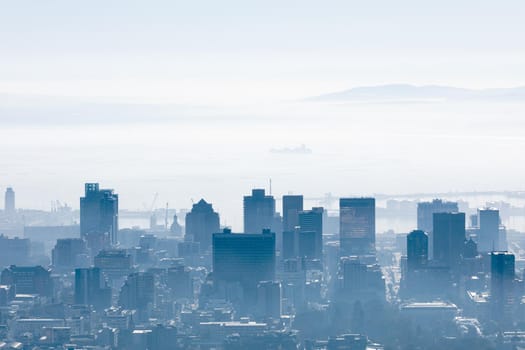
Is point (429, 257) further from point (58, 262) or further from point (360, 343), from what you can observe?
point (360, 343)

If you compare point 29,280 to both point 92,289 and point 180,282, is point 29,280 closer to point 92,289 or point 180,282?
point 92,289

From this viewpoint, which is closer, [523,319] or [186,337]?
[186,337]

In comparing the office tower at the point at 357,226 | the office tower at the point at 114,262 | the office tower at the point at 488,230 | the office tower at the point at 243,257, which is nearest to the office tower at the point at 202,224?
the office tower at the point at 357,226

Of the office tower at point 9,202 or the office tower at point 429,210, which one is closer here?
the office tower at point 429,210

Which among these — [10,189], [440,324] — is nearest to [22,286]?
[440,324]

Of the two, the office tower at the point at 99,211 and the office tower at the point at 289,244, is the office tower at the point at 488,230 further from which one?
the office tower at the point at 99,211

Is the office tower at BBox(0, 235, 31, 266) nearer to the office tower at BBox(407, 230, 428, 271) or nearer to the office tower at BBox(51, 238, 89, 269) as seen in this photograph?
the office tower at BBox(51, 238, 89, 269)

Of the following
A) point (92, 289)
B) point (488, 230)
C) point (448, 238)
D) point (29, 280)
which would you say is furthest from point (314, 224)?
point (92, 289)

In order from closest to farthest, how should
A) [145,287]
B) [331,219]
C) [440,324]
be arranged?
[440,324]
[145,287]
[331,219]
